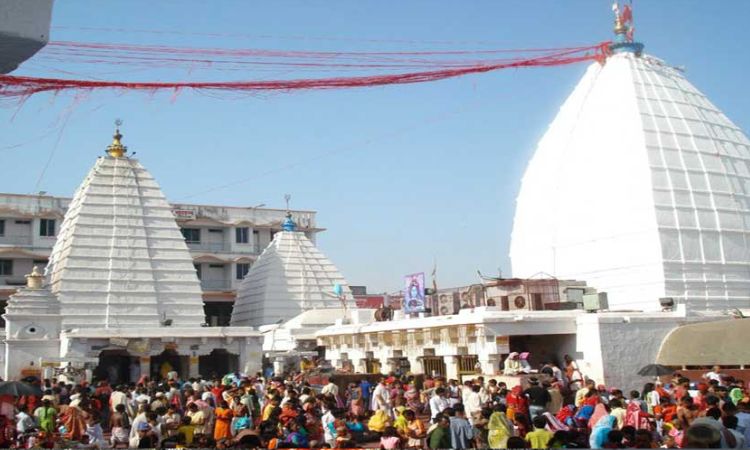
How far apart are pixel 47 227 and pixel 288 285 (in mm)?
15328

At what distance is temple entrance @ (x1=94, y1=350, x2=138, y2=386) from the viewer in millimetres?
32375

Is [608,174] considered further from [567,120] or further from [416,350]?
[416,350]

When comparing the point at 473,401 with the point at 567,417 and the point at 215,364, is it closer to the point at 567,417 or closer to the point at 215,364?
the point at 567,417

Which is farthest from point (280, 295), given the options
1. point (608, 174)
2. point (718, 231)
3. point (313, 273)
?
point (718, 231)

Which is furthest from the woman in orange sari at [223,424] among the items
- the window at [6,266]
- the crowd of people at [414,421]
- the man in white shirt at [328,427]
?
the window at [6,266]

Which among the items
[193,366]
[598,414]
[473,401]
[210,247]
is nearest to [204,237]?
[210,247]

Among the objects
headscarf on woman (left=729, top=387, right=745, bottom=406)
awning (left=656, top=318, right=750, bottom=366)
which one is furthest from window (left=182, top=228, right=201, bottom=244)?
headscarf on woman (left=729, top=387, right=745, bottom=406)

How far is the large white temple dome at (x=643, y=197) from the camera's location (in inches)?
1090

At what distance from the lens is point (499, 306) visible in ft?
86.8

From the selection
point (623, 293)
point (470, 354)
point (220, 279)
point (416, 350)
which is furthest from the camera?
point (220, 279)

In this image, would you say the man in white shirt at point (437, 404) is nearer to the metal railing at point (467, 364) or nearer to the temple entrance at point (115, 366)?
the metal railing at point (467, 364)

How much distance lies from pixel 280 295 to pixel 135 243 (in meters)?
10.5

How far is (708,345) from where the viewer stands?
21094mm

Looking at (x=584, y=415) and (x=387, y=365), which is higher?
(x=387, y=365)
